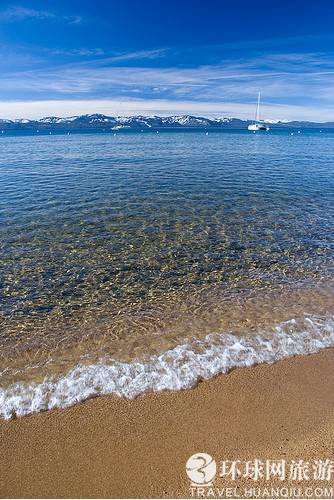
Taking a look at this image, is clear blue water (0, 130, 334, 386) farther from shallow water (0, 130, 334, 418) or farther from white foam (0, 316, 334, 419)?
white foam (0, 316, 334, 419)

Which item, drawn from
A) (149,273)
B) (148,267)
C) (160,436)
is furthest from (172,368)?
(148,267)

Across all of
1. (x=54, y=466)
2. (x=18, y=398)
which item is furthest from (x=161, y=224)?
(x=54, y=466)

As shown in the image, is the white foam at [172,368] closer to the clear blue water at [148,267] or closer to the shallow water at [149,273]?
the shallow water at [149,273]

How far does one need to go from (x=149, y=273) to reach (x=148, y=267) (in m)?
0.55

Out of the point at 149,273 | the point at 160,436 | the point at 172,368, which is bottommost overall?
the point at 160,436

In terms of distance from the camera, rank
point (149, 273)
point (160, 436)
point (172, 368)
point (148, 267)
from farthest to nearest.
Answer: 1. point (148, 267)
2. point (149, 273)
3. point (172, 368)
4. point (160, 436)

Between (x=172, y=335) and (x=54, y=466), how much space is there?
4510 mm

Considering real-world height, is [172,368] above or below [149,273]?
below

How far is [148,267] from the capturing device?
44.3 feet

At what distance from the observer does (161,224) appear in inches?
731

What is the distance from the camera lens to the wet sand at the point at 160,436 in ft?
18.2

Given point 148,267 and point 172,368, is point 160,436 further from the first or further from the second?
point 148,267

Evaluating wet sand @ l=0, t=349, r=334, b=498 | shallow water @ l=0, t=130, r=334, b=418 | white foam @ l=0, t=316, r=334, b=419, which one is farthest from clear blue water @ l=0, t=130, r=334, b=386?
wet sand @ l=0, t=349, r=334, b=498

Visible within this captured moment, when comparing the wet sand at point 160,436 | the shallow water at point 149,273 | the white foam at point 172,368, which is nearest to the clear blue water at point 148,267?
the shallow water at point 149,273
